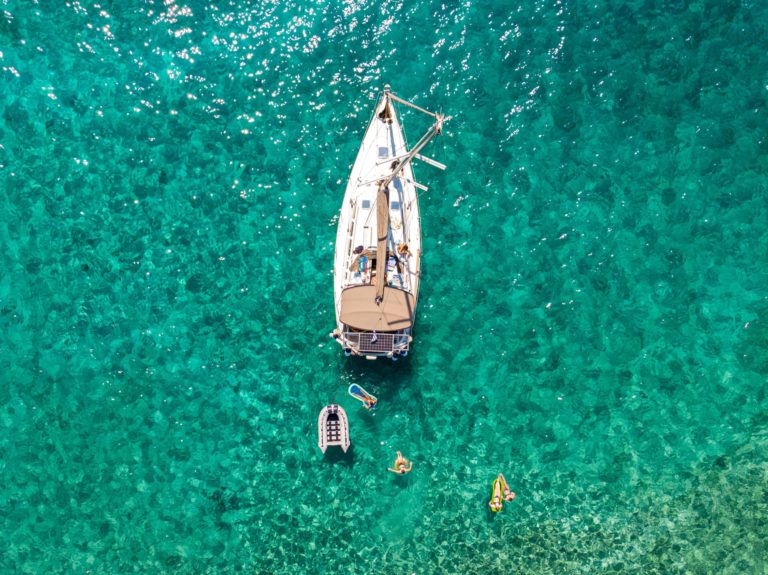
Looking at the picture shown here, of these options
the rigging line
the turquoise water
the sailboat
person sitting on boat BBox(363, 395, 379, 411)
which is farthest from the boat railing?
the rigging line

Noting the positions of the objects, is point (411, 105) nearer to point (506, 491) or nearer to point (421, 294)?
point (421, 294)

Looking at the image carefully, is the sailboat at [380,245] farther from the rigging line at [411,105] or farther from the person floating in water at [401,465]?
the person floating in water at [401,465]

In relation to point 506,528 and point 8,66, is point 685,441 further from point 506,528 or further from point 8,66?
point 8,66

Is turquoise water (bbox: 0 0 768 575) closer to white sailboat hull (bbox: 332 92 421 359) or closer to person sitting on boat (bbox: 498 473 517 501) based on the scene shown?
person sitting on boat (bbox: 498 473 517 501)

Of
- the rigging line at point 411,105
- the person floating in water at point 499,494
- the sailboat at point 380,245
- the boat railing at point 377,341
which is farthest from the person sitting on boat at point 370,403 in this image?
the rigging line at point 411,105

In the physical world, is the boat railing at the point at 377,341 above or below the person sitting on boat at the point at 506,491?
above

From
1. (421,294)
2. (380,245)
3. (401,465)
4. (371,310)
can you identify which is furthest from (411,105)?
(401,465)
